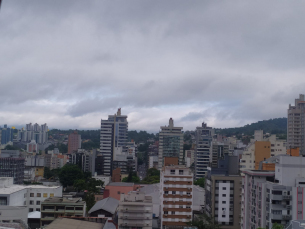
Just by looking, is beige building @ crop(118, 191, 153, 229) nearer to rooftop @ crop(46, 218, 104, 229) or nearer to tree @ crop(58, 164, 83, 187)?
rooftop @ crop(46, 218, 104, 229)

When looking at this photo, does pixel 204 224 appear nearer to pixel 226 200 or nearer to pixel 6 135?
pixel 226 200

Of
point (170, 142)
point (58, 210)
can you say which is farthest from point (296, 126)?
point (58, 210)

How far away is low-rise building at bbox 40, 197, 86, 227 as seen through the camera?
2632 centimetres

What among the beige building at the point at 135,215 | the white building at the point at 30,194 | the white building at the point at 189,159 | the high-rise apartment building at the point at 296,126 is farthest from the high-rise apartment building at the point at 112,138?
the beige building at the point at 135,215

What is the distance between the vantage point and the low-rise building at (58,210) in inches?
1036

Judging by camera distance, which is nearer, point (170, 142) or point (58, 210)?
point (58, 210)

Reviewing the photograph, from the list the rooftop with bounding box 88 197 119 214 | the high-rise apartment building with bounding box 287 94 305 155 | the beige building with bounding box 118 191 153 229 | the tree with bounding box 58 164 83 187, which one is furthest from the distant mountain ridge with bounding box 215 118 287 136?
the beige building with bounding box 118 191 153 229

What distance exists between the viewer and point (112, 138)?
79.9m

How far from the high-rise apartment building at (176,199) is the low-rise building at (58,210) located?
19.8 feet

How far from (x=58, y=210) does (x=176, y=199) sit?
8.53 m

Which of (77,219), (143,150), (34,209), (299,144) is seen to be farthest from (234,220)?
(143,150)

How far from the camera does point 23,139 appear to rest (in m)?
152

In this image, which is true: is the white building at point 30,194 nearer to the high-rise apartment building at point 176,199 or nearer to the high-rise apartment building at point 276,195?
the high-rise apartment building at point 176,199

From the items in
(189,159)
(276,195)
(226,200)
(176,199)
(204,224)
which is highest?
(276,195)
